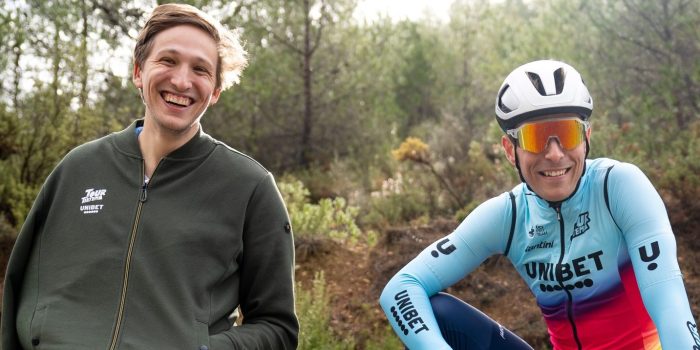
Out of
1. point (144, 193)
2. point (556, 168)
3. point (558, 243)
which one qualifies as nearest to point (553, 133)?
point (556, 168)

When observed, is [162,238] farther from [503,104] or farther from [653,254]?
[653,254]

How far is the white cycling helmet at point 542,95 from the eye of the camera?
2705mm

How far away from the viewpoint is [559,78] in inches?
109

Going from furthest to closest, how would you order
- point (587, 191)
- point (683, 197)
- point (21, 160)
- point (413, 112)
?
point (413, 112)
point (21, 160)
point (683, 197)
point (587, 191)

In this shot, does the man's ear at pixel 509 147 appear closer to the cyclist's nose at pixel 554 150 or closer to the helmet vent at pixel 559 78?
the cyclist's nose at pixel 554 150

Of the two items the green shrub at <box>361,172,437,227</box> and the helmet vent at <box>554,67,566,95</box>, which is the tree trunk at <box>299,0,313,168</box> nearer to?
the green shrub at <box>361,172,437,227</box>

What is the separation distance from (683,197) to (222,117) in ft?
29.8

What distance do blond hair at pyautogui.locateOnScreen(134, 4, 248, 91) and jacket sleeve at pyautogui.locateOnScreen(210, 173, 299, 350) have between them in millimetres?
503

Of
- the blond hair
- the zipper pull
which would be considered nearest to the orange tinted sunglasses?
the blond hair

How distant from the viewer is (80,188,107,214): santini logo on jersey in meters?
2.48

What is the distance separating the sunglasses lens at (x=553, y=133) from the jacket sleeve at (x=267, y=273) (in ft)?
3.22

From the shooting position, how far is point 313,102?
1443cm

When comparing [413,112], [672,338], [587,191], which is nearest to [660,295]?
[672,338]

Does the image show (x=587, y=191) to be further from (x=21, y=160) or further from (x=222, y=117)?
(x=222, y=117)
